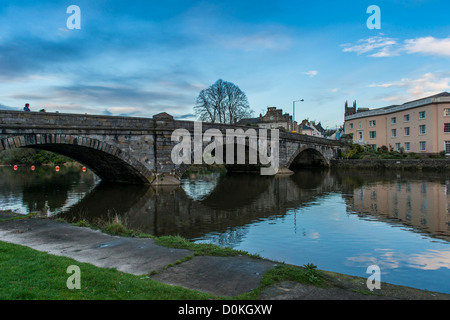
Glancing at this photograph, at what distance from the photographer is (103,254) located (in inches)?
273

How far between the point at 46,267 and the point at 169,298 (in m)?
2.59

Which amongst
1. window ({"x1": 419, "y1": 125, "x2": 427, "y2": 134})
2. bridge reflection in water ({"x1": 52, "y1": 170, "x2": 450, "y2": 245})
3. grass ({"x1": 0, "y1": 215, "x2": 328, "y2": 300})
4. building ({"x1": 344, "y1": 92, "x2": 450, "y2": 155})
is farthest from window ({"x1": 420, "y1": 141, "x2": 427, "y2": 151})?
grass ({"x1": 0, "y1": 215, "x2": 328, "y2": 300})

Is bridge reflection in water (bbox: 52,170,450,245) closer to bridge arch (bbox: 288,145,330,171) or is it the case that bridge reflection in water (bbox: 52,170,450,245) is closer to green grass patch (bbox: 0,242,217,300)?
green grass patch (bbox: 0,242,217,300)

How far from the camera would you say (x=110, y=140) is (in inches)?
833

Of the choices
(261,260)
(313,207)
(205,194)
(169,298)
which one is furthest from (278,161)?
(169,298)

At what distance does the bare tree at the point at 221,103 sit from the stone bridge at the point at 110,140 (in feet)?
99.1

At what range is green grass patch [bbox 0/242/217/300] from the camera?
4402 mm

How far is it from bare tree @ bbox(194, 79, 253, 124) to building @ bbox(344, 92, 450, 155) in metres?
21.1

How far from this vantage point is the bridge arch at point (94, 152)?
690 inches

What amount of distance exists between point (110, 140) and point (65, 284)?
57.1 feet

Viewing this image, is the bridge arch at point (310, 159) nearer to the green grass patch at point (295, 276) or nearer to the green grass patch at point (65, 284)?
the green grass patch at point (295, 276)

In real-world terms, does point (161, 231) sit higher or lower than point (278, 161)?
lower

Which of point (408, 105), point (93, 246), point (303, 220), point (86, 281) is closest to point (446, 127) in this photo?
point (408, 105)
